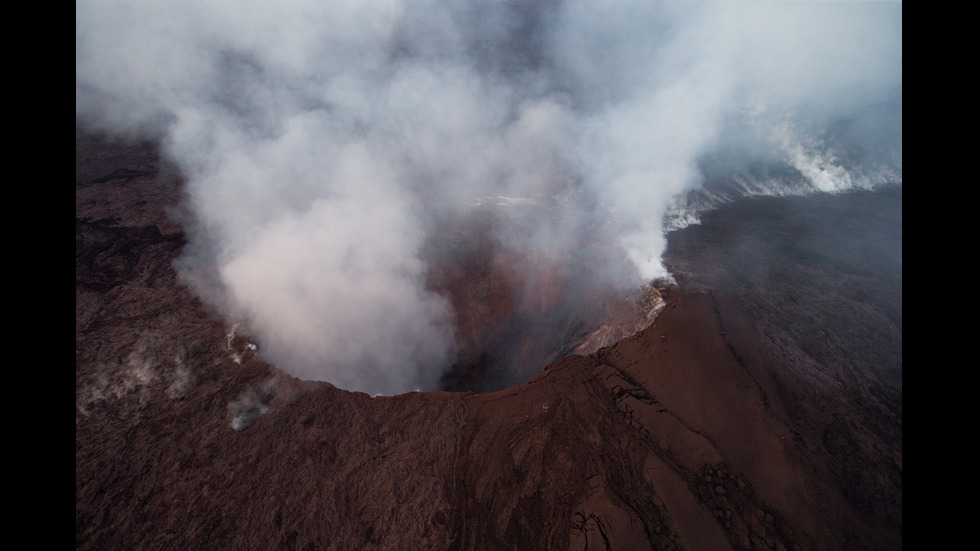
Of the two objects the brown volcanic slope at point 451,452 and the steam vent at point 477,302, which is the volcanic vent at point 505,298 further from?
the brown volcanic slope at point 451,452

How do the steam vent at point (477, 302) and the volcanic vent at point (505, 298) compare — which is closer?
the steam vent at point (477, 302)

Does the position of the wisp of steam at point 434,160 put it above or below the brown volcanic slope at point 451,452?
above

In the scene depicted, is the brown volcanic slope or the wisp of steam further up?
the wisp of steam

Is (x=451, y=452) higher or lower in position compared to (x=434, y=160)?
lower

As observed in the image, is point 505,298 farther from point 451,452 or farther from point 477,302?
point 451,452

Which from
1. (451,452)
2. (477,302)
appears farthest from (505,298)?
(451,452)

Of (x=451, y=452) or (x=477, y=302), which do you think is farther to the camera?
(x=477, y=302)

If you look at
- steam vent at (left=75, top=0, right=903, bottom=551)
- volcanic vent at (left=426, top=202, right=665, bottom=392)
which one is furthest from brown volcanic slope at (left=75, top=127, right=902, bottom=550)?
volcanic vent at (left=426, top=202, right=665, bottom=392)

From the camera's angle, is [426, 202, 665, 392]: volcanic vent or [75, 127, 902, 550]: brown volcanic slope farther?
[426, 202, 665, 392]: volcanic vent

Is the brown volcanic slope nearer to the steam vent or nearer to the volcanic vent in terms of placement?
the steam vent

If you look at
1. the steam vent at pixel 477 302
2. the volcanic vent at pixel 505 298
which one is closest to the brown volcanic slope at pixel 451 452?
the steam vent at pixel 477 302
